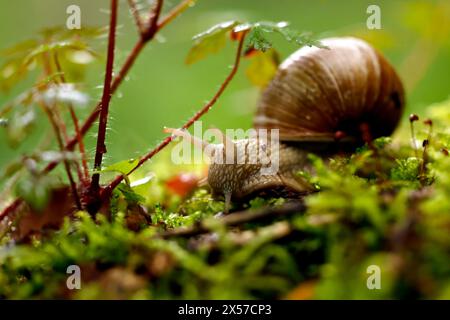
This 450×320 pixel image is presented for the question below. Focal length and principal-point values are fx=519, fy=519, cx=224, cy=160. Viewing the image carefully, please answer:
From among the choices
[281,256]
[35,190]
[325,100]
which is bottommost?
[281,256]

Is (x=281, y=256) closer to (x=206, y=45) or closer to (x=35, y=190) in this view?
(x=35, y=190)

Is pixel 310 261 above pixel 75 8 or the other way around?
the other way around

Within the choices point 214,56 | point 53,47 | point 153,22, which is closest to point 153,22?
point 153,22

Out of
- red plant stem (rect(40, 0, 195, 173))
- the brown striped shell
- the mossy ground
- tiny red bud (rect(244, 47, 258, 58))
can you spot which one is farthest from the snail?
the mossy ground

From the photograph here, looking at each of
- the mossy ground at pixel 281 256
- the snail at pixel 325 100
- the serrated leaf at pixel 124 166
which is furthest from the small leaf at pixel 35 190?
the snail at pixel 325 100
